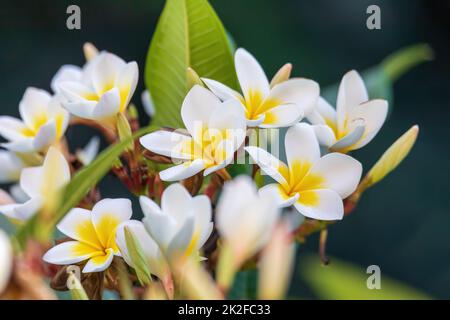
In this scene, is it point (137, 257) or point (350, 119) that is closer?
point (137, 257)

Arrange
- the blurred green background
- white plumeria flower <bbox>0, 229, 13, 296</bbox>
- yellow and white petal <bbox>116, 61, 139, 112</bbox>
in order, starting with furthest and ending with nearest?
the blurred green background → yellow and white petal <bbox>116, 61, 139, 112</bbox> → white plumeria flower <bbox>0, 229, 13, 296</bbox>

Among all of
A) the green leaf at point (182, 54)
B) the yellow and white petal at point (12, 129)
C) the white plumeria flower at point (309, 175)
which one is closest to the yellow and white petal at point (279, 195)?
the white plumeria flower at point (309, 175)

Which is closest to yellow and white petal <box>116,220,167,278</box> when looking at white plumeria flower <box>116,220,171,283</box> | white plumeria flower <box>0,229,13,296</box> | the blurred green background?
white plumeria flower <box>116,220,171,283</box>

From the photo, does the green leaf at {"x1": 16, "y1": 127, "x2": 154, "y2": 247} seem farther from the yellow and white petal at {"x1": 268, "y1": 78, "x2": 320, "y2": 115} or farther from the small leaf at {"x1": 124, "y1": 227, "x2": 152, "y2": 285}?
the yellow and white petal at {"x1": 268, "y1": 78, "x2": 320, "y2": 115}

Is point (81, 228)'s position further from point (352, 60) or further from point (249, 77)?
point (352, 60)

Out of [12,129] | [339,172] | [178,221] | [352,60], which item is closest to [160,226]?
[178,221]

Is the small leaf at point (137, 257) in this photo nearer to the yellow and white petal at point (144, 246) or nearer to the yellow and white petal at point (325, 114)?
the yellow and white petal at point (144, 246)
